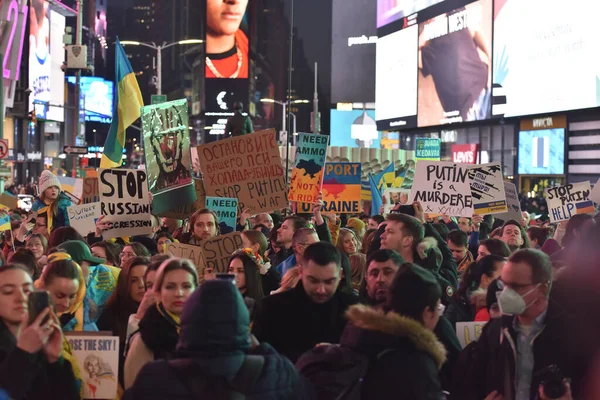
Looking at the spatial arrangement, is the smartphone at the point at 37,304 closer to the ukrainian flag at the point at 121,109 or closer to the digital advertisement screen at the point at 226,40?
the ukrainian flag at the point at 121,109

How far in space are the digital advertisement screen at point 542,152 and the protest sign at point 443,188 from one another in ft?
76.6

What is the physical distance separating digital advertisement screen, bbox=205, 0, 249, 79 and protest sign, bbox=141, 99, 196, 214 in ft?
269

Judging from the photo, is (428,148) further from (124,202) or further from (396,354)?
(396,354)

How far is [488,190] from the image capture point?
1388 centimetres

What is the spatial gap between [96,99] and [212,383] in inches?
4636

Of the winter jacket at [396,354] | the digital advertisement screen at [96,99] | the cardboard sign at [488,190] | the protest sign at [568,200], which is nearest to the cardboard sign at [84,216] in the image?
the cardboard sign at [488,190]

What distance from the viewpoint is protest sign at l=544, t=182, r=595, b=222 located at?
14930mm

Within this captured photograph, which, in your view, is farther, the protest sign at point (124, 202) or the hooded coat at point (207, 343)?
the protest sign at point (124, 202)

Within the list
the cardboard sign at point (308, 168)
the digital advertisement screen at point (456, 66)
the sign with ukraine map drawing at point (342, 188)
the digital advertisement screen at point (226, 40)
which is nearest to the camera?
the cardboard sign at point (308, 168)

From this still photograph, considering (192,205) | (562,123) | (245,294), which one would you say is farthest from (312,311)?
(562,123)

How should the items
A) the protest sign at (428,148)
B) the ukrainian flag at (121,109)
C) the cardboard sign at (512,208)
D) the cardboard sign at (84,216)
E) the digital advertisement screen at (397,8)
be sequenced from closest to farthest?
the cardboard sign at (84,216) < the ukrainian flag at (121,109) < the cardboard sign at (512,208) < the protest sign at (428,148) < the digital advertisement screen at (397,8)

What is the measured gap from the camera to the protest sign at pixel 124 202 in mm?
11383

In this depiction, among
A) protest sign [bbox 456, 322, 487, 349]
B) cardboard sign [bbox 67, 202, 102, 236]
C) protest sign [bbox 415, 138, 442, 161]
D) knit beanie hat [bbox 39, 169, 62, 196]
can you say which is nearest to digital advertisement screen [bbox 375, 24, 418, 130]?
protest sign [bbox 415, 138, 442, 161]

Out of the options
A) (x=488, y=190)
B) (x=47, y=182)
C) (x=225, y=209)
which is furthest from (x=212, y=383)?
(x=488, y=190)
